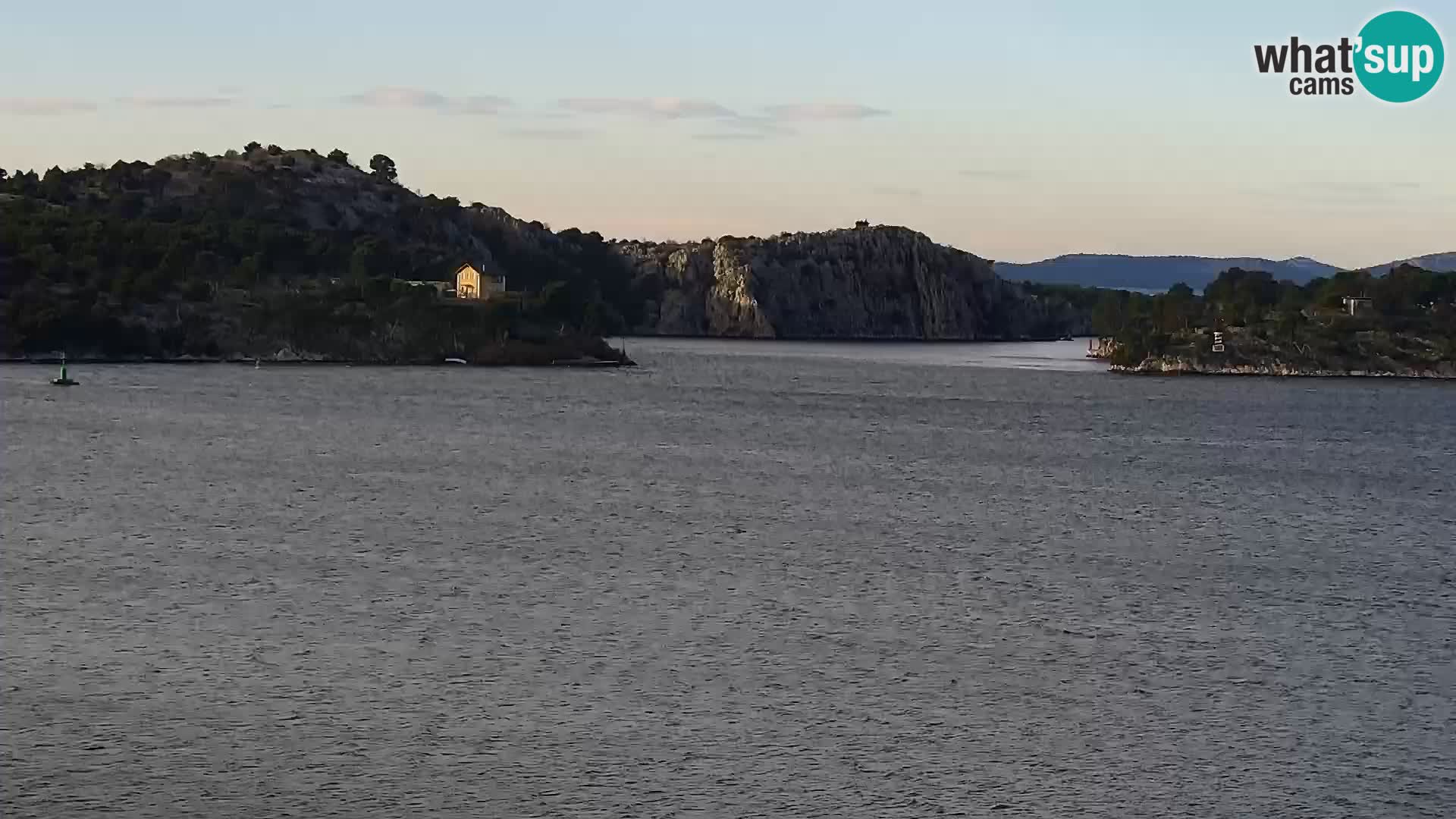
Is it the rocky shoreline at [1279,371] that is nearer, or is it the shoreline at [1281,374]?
the shoreline at [1281,374]

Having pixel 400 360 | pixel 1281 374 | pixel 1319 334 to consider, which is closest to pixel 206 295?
pixel 400 360

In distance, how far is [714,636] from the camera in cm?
2522

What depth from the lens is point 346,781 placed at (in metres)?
17.1

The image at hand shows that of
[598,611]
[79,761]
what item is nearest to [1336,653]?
[598,611]

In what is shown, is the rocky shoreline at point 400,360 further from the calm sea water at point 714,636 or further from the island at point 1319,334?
the calm sea water at point 714,636

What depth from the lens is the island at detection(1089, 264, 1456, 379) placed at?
162625 millimetres

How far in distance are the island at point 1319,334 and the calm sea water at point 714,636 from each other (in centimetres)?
10671

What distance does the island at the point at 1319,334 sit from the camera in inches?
6403

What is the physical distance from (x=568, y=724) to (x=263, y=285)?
464 feet

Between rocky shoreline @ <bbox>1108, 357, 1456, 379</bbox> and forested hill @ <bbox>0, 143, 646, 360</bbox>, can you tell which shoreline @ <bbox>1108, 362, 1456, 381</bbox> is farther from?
forested hill @ <bbox>0, 143, 646, 360</bbox>

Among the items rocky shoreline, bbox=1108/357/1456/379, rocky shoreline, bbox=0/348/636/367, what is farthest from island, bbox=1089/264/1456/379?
rocky shoreline, bbox=0/348/636/367

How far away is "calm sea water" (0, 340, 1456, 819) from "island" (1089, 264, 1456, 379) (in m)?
107

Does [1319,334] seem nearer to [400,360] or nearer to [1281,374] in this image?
[1281,374]

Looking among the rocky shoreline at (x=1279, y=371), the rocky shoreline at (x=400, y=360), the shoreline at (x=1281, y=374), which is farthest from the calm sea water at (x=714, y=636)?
the rocky shoreline at (x=1279, y=371)
